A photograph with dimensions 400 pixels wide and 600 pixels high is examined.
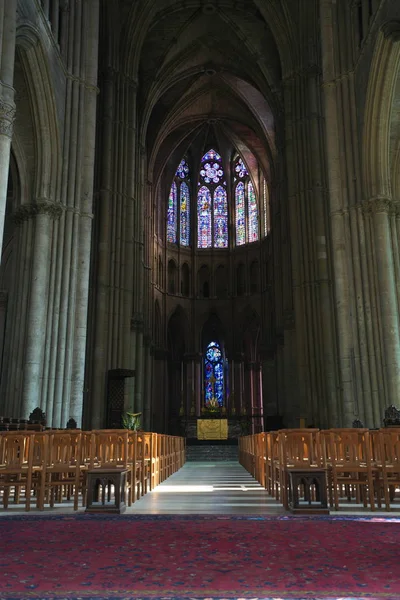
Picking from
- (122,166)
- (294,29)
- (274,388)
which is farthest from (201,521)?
(274,388)

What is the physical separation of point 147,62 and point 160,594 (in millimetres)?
29660

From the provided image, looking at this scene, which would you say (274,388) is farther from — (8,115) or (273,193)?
(8,115)

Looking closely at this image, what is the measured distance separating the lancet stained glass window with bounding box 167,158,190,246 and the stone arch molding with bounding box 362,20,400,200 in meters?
25.5

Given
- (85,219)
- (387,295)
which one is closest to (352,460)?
(387,295)

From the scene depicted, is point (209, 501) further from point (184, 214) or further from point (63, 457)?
point (184, 214)

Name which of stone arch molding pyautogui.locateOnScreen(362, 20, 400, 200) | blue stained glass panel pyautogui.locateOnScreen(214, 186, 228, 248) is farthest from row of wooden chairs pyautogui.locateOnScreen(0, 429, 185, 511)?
blue stained glass panel pyautogui.locateOnScreen(214, 186, 228, 248)

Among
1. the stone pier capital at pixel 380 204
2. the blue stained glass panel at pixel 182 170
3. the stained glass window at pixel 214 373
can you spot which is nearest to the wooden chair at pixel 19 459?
the stone pier capital at pixel 380 204

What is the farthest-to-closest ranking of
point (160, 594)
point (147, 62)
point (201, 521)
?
point (147, 62) < point (201, 521) < point (160, 594)

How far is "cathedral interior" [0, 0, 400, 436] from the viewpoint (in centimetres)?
1377

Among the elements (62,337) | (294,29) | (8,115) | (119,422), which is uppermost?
(294,29)

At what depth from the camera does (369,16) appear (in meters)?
14.4

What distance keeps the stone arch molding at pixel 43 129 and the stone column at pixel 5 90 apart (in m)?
3.29

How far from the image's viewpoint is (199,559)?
3617mm

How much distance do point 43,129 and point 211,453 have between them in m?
15.7
